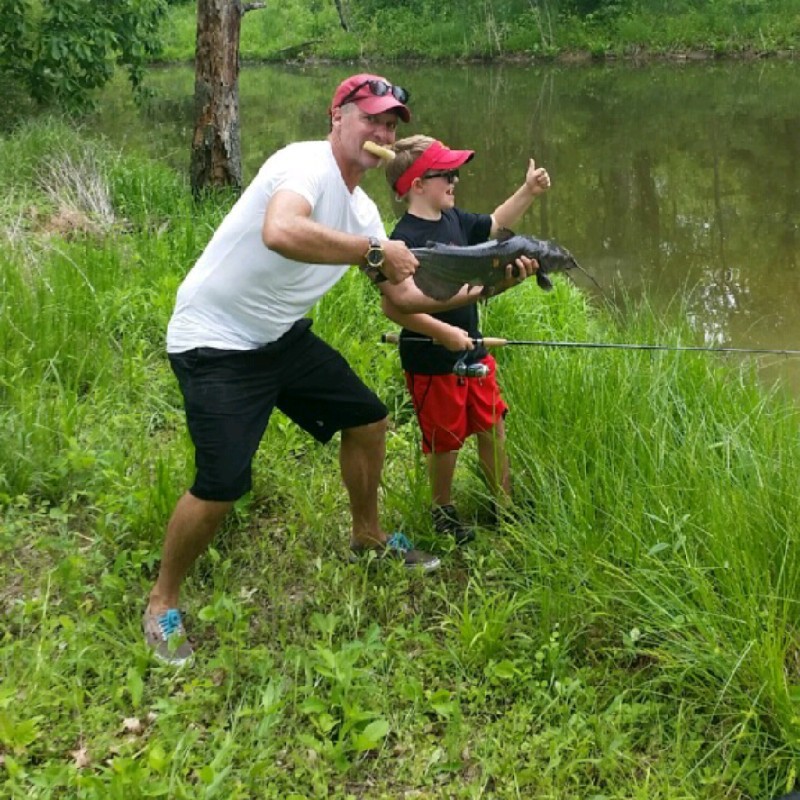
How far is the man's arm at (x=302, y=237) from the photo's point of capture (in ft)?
8.36

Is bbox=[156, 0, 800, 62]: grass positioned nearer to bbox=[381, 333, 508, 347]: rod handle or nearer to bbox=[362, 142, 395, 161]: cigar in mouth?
bbox=[381, 333, 508, 347]: rod handle

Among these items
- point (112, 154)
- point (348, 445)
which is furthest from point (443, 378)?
point (112, 154)

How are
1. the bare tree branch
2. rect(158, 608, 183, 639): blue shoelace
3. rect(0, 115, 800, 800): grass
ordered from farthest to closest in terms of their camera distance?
the bare tree branch < rect(158, 608, 183, 639): blue shoelace < rect(0, 115, 800, 800): grass

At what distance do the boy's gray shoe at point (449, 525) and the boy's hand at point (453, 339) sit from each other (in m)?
0.70

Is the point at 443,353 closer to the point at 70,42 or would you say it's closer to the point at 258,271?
the point at 258,271


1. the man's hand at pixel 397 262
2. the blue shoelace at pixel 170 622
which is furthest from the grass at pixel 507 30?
the blue shoelace at pixel 170 622

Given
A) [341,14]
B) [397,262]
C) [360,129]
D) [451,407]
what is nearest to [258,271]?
[397,262]

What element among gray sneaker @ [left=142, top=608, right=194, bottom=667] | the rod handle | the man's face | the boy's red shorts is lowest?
gray sneaker @ [left=142, top=608, right=194, bottom=667]

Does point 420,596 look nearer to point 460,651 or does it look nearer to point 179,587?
point 460,651

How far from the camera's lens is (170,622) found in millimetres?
2941

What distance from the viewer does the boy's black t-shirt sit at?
10.8 feet

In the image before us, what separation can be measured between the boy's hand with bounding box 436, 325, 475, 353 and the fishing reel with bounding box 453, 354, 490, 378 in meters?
0.06

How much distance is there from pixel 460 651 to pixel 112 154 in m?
7.45

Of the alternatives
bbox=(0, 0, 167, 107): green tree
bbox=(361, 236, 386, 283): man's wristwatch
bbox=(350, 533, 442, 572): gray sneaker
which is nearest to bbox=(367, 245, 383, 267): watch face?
bbox=(361, 236, 386, 283): man's wristwatch
